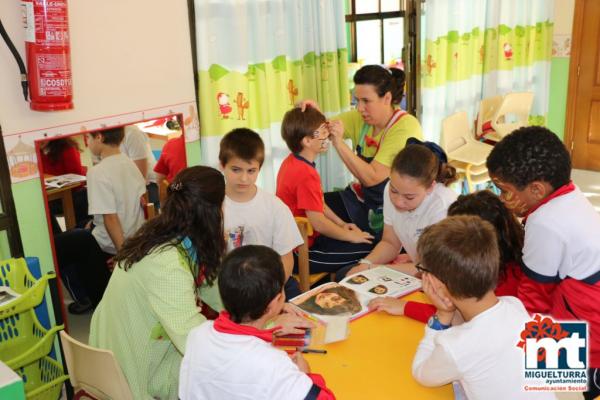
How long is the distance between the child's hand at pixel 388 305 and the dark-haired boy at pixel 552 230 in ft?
1.22

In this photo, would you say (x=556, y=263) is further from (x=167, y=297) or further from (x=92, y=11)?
(x=92, y=11)

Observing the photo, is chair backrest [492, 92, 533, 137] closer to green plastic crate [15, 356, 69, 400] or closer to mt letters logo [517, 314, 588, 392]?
mt letters logo [517, 314, 588, 392]

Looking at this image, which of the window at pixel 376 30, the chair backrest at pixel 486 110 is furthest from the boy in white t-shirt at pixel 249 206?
the chair backrest at pixel 486 110

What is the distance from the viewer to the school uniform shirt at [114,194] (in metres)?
2.72

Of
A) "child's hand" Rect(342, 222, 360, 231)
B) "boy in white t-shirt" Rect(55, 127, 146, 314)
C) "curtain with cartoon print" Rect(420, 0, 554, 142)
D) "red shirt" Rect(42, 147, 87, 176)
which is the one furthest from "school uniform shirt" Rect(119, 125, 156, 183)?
"curtain with cartoon print" Rect(420, 0, 554, 142)

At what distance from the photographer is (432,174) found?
7.46 feet

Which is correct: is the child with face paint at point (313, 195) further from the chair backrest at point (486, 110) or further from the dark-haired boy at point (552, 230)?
the chair backrest at point (486, 110)

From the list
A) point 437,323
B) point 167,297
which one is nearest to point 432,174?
point 437,323

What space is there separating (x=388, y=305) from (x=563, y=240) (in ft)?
1.89

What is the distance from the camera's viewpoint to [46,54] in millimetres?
2297

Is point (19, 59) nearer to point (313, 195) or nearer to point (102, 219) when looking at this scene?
point (102, 219)

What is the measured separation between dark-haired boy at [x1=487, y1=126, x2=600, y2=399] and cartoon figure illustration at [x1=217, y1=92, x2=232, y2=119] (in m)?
1.63

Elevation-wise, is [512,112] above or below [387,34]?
below

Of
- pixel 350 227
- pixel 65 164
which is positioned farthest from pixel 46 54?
pixel 350 227
